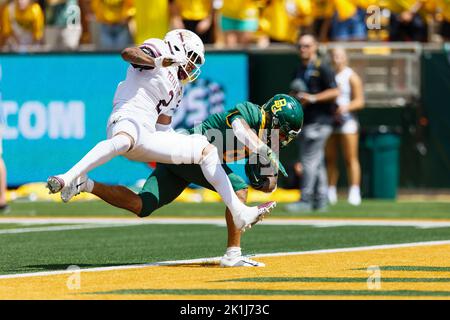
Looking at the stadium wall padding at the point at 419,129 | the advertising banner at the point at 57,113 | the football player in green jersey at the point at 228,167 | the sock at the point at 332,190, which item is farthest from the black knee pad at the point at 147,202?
the advertising banner at the point at 57,113

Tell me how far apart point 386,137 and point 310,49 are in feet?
8.72

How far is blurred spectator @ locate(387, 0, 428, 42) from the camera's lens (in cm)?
1891

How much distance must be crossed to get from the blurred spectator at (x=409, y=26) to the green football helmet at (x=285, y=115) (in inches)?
368

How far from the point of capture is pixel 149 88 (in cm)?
970

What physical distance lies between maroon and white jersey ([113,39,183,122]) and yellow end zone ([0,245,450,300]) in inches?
48.4

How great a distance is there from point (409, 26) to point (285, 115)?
9.81m

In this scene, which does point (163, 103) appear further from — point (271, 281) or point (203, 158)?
point (271, 281)

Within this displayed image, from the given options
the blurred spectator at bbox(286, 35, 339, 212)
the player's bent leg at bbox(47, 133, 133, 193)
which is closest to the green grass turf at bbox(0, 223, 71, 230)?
the blurred spectator at bbox(286, 35, 339, 212)

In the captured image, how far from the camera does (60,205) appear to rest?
56.6ft

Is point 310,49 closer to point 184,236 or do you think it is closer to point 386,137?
point 386,137

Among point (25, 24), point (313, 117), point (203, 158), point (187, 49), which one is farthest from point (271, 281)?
point (25, 24)

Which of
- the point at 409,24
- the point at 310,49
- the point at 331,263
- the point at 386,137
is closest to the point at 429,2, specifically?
the point at 409,24

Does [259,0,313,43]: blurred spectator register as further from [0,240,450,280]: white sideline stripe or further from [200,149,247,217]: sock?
[200,149,247,217]: sock

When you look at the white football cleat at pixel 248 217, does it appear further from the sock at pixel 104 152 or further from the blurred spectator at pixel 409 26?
the blurred spectator at pixel 409 26
